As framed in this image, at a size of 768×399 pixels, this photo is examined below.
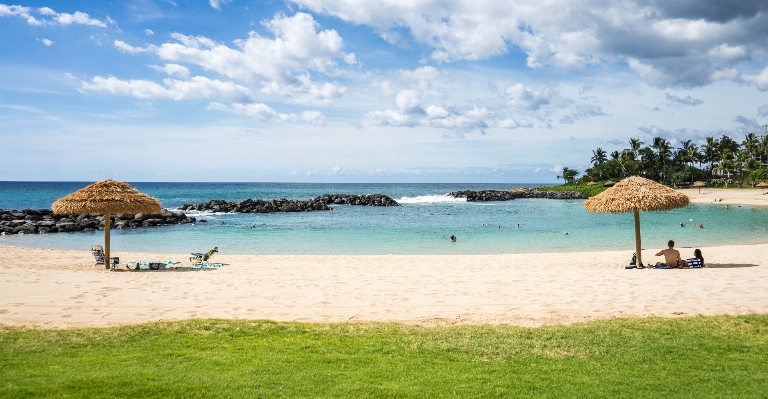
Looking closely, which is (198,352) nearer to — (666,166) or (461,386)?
(461,386)

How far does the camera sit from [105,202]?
15320 millimetres

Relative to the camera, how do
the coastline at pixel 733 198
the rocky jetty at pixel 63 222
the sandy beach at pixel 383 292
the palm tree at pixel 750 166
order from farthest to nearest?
the palm tree at pixel 750 166, the coastline at pixel 733 198, the rocky jetty at pixel 63 222, the sandy beach at pixel 383 292

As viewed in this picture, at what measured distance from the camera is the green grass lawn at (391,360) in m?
5.34

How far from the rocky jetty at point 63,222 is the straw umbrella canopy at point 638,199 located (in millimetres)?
31038

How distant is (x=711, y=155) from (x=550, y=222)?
76.8 metres

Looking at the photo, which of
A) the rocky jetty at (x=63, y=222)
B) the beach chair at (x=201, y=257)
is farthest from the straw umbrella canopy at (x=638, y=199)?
the rocky jetty at (x=63, y=222)

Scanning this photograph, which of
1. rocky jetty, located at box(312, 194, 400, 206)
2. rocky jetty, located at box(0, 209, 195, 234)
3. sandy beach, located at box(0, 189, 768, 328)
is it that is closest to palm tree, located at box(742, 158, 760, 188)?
rocky jetty, located at box(312, 194, 400, 206)

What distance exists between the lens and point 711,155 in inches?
3775

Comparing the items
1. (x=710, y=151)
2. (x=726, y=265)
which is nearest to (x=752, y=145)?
(x=710, y=151)

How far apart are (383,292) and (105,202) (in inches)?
372

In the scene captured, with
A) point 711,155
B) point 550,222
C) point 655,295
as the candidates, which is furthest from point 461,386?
point 711,155

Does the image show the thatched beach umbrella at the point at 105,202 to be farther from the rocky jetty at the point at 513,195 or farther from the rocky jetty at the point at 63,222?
the rocky jetty at the point at 513,195

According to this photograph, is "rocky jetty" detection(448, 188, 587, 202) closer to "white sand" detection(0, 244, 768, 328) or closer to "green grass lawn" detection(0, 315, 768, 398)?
"white sand" detection(0, 244, 768, 328)

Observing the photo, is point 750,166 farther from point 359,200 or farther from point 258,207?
point 258,207
